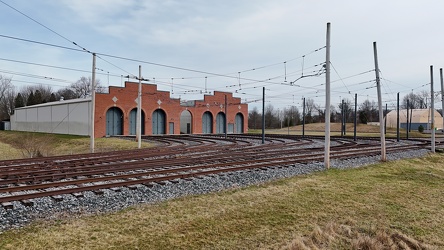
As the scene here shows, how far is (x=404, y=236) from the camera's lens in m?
6.13

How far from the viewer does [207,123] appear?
62.5 m

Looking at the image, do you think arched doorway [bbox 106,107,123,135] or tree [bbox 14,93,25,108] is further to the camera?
tree [bbox 14,93,25,108]

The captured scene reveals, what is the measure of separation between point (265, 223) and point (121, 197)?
13.5 ft

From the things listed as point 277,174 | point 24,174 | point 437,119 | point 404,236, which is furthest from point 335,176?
point 437,119

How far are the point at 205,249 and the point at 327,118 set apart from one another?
36.6ft

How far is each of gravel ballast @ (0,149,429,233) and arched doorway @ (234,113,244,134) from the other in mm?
53454

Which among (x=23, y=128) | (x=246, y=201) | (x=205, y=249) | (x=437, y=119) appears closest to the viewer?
(x=205, y=249)

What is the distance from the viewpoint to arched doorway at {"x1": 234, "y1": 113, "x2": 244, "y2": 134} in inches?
2653

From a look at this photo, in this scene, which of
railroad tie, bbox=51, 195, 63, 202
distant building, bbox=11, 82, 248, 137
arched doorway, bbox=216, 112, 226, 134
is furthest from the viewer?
arched doorway, bbox=216, 112, 226, 134

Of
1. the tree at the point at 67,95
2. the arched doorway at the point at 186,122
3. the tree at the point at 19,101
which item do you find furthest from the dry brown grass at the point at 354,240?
the tree at the point at 19,101

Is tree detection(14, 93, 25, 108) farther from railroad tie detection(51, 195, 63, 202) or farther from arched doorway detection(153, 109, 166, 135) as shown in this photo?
railroad tie detection(51, 195, 63, 202)

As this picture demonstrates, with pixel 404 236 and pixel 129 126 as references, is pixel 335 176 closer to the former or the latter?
pixel 404 236

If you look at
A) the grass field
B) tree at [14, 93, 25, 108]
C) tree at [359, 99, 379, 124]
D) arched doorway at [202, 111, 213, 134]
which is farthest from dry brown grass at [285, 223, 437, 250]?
tree at [14, 93, 25, 108]

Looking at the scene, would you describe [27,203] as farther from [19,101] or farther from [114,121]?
[19,101]
